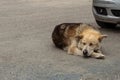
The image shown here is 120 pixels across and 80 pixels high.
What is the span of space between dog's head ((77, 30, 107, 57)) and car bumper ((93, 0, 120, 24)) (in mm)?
2073

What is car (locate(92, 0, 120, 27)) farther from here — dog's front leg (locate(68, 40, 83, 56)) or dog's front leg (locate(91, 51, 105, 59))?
dog's front leg (locate(91, 51, 105, 59))

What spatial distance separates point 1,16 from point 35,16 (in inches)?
43.8

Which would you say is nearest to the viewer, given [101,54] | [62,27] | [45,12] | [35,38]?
[101,54]

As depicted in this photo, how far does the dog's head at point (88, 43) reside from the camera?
27.9ft

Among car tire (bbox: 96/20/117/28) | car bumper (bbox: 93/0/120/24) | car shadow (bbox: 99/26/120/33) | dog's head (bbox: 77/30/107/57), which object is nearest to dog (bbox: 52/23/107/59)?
dog's head (bbox: 77/30/107/57)

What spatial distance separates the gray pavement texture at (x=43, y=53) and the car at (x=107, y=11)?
0.35 metres

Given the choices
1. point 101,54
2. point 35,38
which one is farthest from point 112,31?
point 101,54

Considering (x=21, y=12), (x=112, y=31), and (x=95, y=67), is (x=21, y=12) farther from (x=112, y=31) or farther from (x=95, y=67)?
(x=95, y=67)

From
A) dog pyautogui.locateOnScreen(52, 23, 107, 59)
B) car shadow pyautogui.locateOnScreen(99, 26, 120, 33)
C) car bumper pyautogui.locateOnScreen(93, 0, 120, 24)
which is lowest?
car shadow pyautogui.locateOnScreen(99, 26, 120, 33)

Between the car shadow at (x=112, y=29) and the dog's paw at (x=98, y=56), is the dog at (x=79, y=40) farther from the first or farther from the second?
the car shadow at (x=112, y=29)

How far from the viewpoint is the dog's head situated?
850cm

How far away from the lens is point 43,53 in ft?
29.5

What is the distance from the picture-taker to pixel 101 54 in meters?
8.64

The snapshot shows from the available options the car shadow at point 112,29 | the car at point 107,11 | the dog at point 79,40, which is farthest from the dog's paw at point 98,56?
the car shadow at point 112,29
